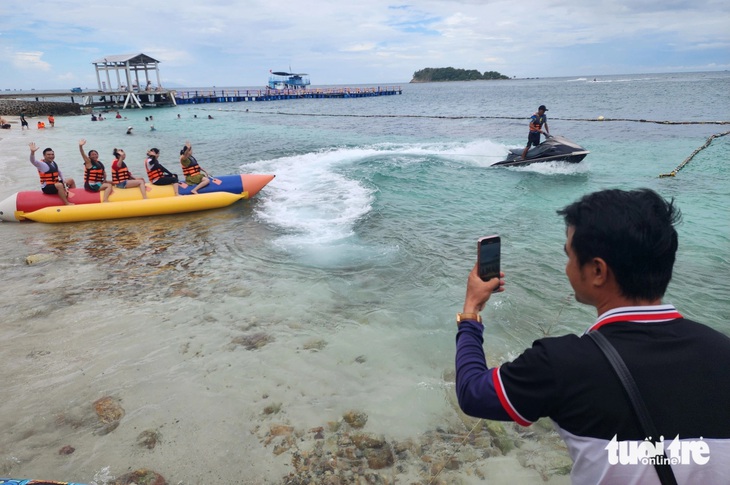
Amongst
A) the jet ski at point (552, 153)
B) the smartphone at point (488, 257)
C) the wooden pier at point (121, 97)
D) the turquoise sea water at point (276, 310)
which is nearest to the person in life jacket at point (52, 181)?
the turquoise sea water at point (276, 310)

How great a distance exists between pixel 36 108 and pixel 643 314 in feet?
184

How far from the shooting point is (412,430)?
3.49 m

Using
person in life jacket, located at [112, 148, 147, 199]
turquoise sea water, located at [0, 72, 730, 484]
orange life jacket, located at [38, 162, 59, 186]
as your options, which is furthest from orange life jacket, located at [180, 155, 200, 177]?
orange life jacket, located at [38, 162, 59, 186]

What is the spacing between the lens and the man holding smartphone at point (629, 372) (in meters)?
1.20

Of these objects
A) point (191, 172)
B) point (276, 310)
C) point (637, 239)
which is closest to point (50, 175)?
point (191, 172)

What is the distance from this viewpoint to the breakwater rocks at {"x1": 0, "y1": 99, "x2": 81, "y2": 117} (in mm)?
42250

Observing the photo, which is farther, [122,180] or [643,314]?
[122,180]

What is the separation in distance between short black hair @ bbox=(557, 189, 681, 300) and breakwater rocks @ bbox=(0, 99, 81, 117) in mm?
54179

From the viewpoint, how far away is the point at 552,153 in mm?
13703

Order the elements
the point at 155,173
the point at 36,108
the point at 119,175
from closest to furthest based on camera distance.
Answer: the point at 119,175 < the point at 155,173 < the point at 36,108

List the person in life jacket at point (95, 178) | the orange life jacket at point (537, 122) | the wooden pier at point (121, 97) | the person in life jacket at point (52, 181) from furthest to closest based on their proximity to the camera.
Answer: the wooden pier at point (121, 97) < the orange life jacket at point (537, 122) < the person in life jacket at point (95, 178) < the person in life jacket at point (52, 181)

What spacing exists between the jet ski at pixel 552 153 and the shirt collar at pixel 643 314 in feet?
43.3

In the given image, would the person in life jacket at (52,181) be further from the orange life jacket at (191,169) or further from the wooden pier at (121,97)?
the wooden pier at (121,97)

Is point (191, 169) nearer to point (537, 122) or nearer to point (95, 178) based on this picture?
point (95, 178)
